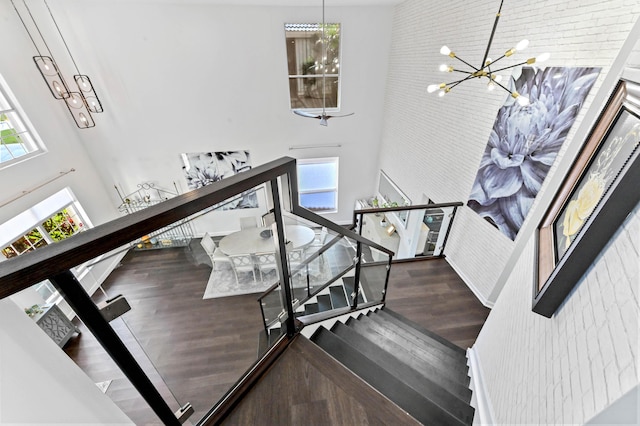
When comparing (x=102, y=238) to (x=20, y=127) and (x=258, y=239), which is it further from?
(x=20, y=127)

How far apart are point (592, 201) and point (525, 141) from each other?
6.26 ft

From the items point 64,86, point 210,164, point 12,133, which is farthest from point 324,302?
point 64,86

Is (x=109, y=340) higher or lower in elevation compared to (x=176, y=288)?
higher

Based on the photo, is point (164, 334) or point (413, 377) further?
point (413, 377)

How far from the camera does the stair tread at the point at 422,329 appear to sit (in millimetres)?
2600

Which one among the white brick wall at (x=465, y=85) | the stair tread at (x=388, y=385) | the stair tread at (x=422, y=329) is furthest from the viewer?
the stair tread at (x=422, y=329)

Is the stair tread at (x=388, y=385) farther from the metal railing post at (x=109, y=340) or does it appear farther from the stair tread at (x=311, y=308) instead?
the metal railing post at (x=109, y=340)

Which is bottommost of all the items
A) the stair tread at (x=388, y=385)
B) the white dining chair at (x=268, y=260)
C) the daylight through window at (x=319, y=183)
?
the daylight through window at (x=319, y=183)

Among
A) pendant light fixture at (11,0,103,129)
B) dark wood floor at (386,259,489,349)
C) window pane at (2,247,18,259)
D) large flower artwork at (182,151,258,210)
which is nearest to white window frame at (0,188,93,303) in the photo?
window pane at (2,247,18,259)

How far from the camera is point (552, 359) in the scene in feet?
3.76

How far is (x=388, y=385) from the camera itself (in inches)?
71.1

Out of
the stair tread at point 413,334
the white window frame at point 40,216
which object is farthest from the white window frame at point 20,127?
the stair tread at point 413,334

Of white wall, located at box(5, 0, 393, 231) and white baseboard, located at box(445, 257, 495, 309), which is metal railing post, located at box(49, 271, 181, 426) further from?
white wall, located at box(5, 0, 393, 231)

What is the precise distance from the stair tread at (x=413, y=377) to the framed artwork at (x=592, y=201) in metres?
1.17
